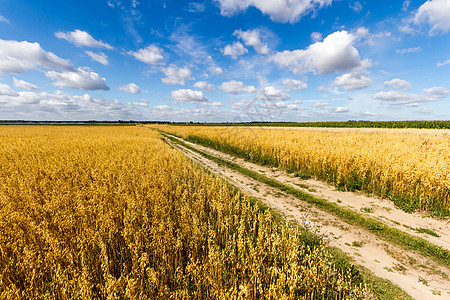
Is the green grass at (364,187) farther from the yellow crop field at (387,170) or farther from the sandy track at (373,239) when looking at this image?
the sandy track at (373,239)

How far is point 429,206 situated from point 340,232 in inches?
169

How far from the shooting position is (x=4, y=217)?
3961 millimetres

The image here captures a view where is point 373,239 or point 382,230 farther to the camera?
point 382,230

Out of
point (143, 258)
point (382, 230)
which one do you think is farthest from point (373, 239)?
point (143, 258)

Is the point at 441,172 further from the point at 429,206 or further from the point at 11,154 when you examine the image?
the point at 11,154

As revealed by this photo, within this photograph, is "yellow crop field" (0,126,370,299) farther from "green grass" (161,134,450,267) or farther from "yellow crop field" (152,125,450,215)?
"yellow crop field" (152,125,450,215)

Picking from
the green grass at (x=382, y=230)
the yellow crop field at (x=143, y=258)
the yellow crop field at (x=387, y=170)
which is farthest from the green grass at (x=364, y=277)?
the yellow crop field at (x=387, y=170)

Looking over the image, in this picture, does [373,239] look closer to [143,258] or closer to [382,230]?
[382,230]

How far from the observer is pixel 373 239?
5.11 m

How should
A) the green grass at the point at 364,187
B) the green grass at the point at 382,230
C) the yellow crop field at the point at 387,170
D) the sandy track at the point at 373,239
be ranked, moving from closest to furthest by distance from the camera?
the sandy track at the point at 373,239
the green grass at the point at 382,230
the green grass at the point at 364,187
the yellow crop field at the point at 387,170

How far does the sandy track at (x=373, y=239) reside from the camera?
12.1 feet

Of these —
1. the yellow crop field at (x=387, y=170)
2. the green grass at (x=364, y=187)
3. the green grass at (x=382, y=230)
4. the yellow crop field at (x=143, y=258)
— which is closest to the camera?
the yellow crop field at (x=143, y=258)

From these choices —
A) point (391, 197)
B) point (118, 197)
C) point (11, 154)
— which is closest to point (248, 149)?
point (391, 197)

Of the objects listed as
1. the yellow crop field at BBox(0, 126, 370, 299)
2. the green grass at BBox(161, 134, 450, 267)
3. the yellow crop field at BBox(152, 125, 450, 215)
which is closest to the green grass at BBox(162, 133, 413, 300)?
the yellow crop field at BBox(0, 126, 370, 299)
